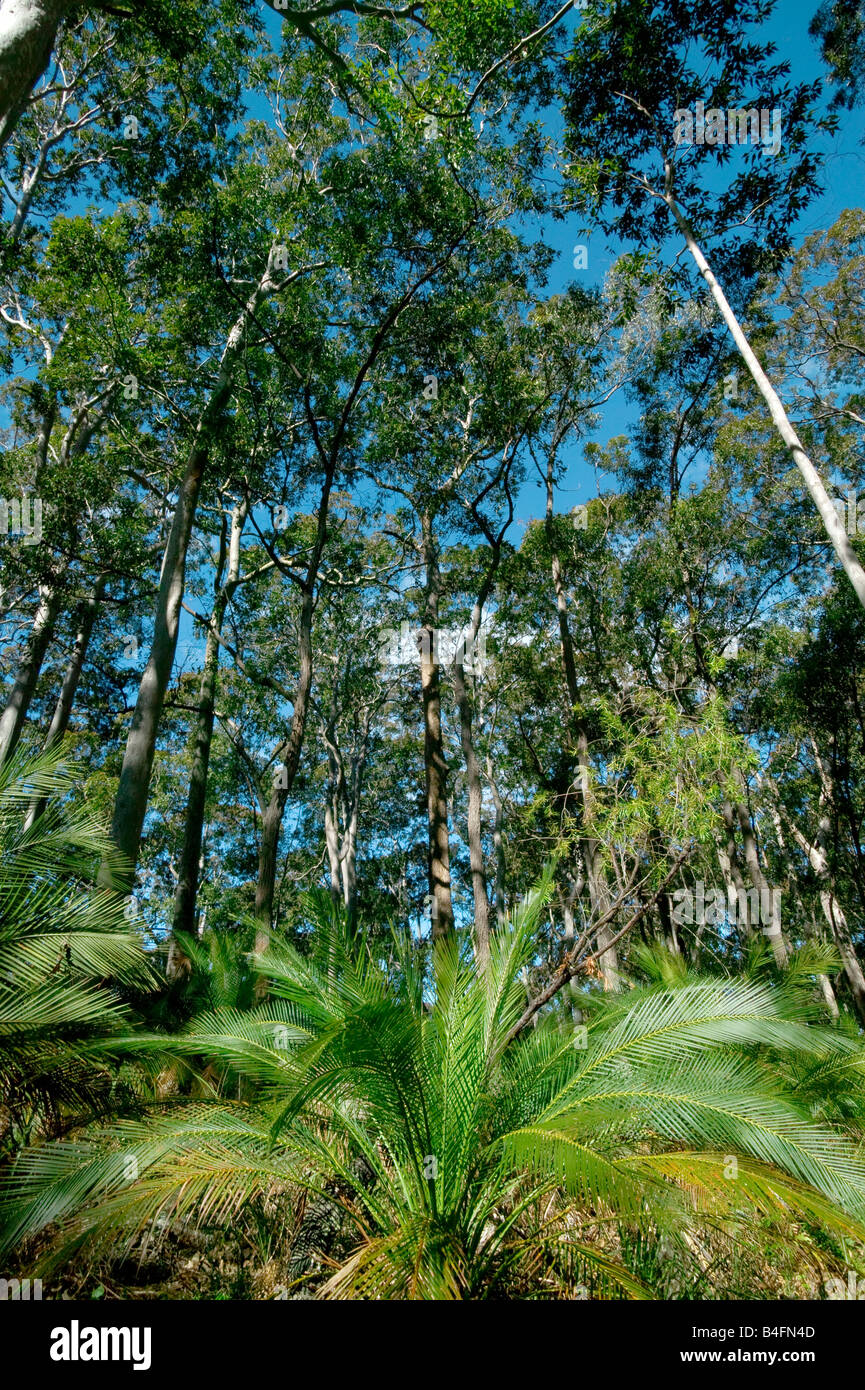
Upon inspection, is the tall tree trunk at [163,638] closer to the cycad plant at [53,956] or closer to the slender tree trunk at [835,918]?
the cycad plant at [53,956]

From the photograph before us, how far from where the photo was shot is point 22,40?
355 centimetres

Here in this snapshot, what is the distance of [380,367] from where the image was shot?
11828 mm

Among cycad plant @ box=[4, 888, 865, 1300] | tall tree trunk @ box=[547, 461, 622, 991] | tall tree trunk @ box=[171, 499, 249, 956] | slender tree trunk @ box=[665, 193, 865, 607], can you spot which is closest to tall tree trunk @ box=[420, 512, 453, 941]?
tall tree trunk @ box=[547, 461, 622, 991]

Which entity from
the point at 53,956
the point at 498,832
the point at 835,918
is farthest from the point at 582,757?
the point at 53,956

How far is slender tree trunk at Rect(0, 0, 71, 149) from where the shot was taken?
3486mm

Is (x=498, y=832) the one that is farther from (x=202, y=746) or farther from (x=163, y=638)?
(x=163, y=638)

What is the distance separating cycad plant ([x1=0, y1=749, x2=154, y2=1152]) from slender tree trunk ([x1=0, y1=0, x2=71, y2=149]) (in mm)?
3580

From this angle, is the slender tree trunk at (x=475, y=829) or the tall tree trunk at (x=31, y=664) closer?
the slender tree trunk at (x=475, y=829)

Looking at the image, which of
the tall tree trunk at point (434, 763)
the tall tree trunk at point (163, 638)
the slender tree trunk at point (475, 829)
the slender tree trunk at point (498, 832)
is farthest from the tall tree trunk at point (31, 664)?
the slender tree trunk at point (498, 832)

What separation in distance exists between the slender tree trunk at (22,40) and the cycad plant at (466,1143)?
15.6 feet

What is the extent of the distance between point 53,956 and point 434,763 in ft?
28.1

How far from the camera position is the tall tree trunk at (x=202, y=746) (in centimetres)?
918

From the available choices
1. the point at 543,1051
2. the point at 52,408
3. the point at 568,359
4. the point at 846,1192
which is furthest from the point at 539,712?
the point at 846,1192
